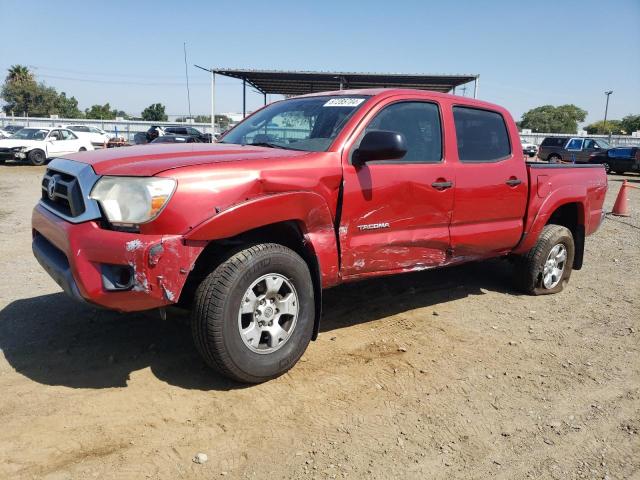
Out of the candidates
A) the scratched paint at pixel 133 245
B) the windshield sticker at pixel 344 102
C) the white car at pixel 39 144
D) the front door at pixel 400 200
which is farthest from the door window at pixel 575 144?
the scratched paint at pixel 133 245

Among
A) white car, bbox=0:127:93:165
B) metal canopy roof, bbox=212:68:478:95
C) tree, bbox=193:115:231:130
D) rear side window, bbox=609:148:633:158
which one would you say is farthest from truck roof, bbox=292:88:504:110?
tree, bbox=193:115:231:130

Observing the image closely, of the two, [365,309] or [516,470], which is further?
[365,309]

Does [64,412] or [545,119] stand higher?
[545,119]

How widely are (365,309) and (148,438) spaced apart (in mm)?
2480

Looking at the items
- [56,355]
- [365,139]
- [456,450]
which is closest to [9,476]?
[56,355]

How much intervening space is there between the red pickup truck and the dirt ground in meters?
0.41

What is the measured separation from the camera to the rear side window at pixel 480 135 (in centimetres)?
439

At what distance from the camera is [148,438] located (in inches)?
105

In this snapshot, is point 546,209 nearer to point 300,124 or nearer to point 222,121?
point 300,124

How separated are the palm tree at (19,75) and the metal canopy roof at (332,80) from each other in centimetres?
6350

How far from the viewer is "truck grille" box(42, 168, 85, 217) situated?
2.94 meters

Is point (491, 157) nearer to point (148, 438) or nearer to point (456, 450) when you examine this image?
point (456, 450)

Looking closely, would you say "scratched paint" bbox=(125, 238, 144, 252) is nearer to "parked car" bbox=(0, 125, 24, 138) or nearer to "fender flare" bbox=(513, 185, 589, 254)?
"fender flare" bbox=(513, 185, 589, 254)

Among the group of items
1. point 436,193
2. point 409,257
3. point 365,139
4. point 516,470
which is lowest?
point 516,470
